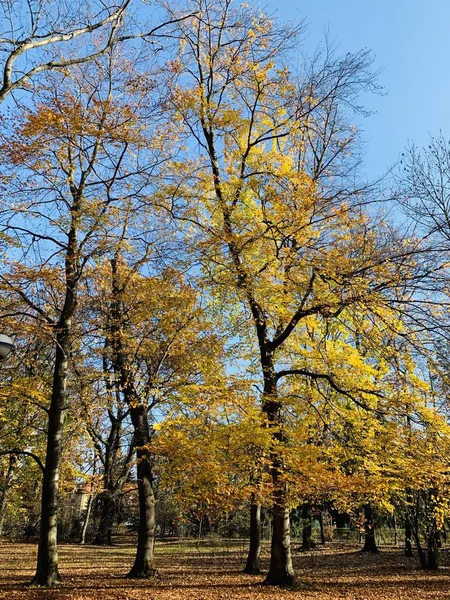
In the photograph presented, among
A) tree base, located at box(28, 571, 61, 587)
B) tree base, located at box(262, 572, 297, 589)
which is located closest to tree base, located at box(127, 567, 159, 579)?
tree base, located at box(28, 571, 61, 587)

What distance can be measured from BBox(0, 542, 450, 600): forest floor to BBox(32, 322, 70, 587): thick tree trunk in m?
0.39

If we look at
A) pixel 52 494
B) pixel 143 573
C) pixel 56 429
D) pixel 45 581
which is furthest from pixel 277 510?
pixel 56 429

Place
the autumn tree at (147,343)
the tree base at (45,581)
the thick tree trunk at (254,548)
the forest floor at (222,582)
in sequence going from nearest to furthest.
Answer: the forest floor at (222,582)
the tree base at (45,581)
the autumn tree at (147,343)
the thick tree trunk at (254,548)

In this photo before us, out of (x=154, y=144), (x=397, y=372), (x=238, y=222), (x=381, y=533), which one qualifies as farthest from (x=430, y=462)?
(x=381, y=533)

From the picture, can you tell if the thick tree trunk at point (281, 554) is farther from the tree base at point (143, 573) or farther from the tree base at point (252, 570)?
the tree base at point (143, 573)

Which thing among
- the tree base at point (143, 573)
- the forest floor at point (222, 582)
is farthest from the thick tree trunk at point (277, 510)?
the tree base at point (143, 573)

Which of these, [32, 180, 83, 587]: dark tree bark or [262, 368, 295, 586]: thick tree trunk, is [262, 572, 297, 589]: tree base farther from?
[32, 180, 83, 587]: dark tree bark

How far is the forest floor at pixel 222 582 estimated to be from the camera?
875cm

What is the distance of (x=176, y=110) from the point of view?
11.4 m

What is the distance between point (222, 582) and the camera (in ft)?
35.2

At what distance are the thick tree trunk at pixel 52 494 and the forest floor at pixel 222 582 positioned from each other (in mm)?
386

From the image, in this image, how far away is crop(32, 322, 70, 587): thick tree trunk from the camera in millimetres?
9570

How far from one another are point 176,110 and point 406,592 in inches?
491

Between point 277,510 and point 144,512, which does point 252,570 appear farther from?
point 277,510
